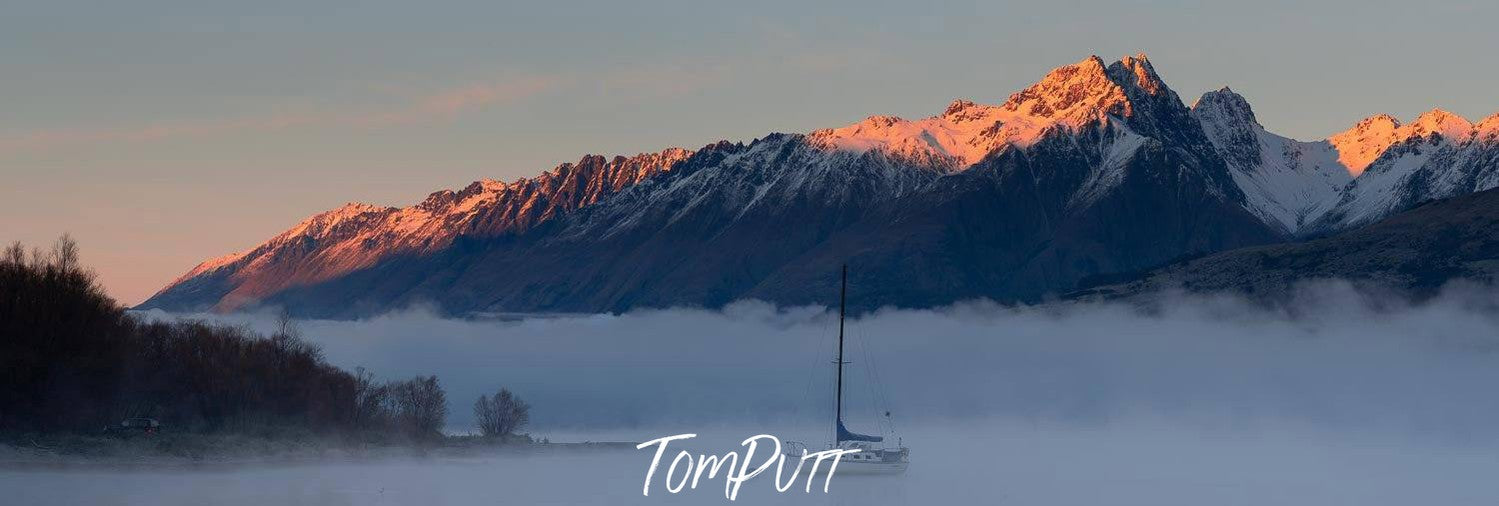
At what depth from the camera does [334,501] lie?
172 metres

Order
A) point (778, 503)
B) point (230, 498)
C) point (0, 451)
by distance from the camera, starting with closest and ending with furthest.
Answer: point (230, 498) < point (0, 451) < point (778, 503)

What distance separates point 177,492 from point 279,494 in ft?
26.3

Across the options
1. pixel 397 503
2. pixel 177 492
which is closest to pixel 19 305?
pixel 177 492

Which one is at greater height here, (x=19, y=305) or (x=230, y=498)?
(x=19, y=305)

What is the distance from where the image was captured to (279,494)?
178 m

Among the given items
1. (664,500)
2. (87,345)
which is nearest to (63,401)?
(87,345)

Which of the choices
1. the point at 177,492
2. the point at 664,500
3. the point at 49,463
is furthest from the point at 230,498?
the point at 664,500

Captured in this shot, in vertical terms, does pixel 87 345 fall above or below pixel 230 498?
above

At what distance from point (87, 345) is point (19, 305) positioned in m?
8.29

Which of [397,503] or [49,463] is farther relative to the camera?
[49,463]

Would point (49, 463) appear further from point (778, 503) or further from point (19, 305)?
point (778, 503)

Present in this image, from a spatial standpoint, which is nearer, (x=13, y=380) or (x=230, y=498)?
(x=230, y=498)

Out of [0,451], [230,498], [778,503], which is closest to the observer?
[230,498]

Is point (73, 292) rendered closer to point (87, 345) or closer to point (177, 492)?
point (87, 345)
